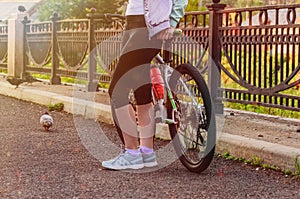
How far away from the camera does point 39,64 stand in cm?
1385

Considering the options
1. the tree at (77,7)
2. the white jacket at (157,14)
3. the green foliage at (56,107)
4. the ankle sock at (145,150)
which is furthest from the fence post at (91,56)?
the tree at (77,7)

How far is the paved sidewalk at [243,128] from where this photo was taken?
5650 mm

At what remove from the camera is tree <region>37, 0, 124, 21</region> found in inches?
882

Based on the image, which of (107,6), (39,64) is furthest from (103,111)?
(107,6)

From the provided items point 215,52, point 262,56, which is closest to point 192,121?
point 262,56

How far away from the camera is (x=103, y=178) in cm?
516

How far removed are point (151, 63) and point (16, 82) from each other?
7.23 meters

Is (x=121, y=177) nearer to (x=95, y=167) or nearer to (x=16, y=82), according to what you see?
(x=95, y=167)

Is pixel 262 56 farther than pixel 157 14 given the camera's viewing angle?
Yes

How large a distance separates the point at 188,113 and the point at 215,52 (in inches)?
108

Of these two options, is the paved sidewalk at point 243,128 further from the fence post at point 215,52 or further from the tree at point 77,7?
the tree at point 77,7

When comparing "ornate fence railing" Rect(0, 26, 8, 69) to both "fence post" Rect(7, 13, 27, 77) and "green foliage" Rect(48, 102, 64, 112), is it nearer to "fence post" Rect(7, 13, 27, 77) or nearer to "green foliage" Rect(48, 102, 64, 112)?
"fence post" Rect(7, 13, 27, 77)

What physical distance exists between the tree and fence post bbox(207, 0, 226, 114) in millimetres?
13741

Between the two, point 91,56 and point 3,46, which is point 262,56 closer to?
point 91,56
